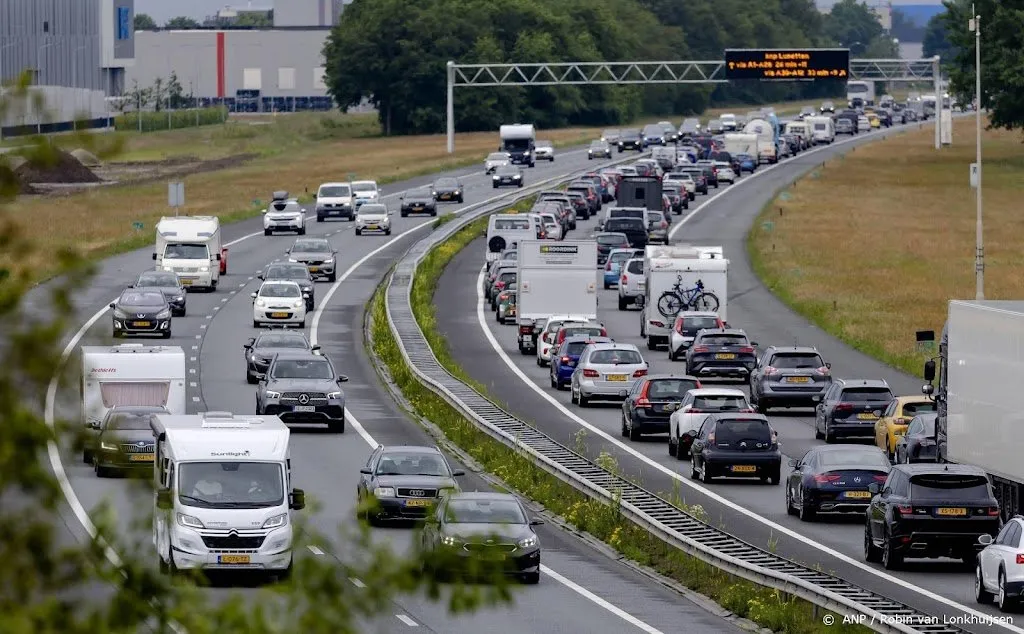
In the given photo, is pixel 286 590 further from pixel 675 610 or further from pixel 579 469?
pixel 579 469

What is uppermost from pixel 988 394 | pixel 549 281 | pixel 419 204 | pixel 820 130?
pixel 820 130

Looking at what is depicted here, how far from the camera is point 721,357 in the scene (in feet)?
180

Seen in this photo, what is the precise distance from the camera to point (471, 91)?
641 ft

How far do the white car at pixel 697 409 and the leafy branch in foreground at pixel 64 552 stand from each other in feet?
114

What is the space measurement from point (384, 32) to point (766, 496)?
159 metres

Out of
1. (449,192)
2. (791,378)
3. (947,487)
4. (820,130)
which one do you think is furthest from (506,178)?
(947,487)

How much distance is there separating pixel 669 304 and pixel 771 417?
13487 millimetres

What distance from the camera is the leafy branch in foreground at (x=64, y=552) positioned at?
6.60 m

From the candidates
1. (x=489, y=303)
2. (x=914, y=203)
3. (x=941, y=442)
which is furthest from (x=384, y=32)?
(x=941, y=442)

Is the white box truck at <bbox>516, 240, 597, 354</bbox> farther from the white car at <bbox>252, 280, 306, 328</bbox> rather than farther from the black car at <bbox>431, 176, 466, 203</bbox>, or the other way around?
the black car at <bbox>431, 176, 466, 203</bbox>

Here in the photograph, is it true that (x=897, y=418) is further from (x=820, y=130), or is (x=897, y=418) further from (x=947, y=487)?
(x=820, y=130)

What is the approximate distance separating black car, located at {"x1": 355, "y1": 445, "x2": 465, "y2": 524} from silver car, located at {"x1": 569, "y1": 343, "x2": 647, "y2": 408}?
1655 centimetres

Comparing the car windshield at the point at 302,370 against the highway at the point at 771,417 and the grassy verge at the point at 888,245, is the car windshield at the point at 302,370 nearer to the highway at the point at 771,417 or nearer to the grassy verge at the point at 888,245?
the highway at the point at 771,417

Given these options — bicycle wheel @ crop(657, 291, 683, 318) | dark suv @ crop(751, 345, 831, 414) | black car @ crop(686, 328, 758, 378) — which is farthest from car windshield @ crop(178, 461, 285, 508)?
bicycle wheel @ crop(657, 291, 683, 318)
